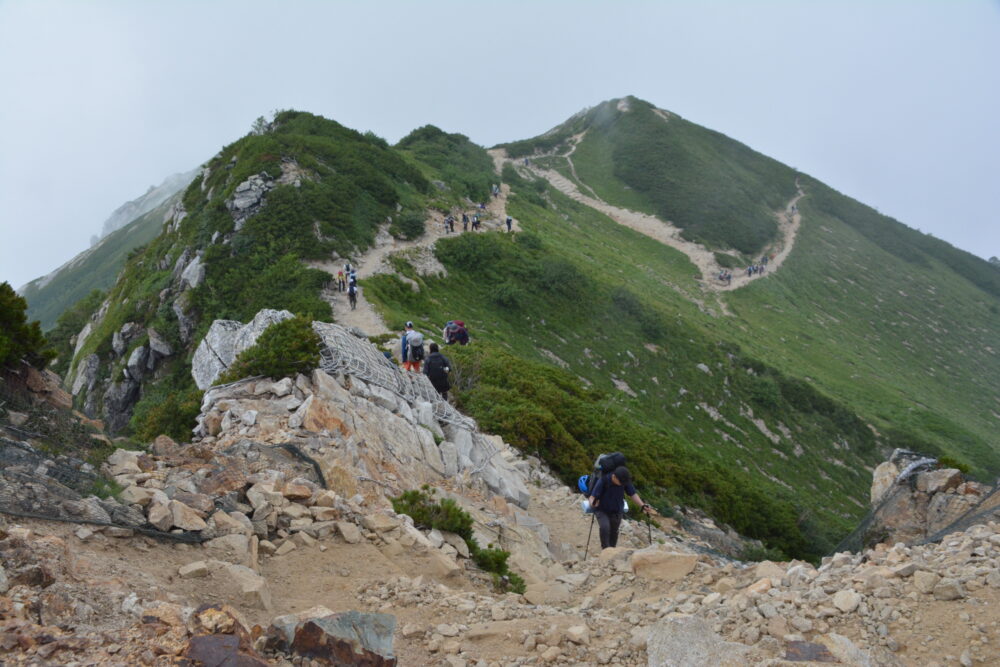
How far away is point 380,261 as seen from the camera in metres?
31.0

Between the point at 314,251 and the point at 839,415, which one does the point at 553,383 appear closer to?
the point at 314,251

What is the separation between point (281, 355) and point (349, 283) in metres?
13.9

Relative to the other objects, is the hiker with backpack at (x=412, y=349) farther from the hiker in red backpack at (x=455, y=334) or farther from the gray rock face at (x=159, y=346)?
the gray rock face at (x=159, y=346)

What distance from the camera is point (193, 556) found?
5680 millimetres

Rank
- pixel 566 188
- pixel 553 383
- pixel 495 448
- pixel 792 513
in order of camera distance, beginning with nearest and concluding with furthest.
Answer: pixel 495 448
pixel 792 513
pixel 553 383
pixel 566 188

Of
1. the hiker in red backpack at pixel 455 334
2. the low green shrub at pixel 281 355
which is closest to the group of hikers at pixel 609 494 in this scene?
the low green shrub at pixel 281 355

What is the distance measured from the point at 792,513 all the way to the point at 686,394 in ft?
37.5

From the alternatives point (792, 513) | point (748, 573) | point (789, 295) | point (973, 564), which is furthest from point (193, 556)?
point (789, 295)

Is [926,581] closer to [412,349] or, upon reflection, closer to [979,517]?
[979,517]

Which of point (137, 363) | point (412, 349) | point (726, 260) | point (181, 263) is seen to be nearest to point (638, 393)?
point (412, 349)

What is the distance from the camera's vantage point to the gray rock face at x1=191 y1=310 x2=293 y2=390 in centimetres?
1479

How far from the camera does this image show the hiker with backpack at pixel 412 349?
1582 centimetres

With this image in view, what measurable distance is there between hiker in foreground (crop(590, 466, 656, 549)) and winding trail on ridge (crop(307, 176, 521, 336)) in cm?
1419

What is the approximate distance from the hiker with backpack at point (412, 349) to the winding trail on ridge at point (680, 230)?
44.1 m
